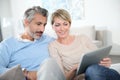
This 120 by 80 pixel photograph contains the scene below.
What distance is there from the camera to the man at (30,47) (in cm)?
158

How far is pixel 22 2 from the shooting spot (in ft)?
13.8

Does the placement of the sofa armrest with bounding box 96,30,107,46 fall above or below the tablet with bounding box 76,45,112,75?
below

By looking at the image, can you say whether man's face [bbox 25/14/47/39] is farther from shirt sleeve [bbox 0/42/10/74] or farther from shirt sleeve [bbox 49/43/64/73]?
shirt sleeve [bbox 0/42/10/74]

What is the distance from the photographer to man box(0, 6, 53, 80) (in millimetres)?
1578

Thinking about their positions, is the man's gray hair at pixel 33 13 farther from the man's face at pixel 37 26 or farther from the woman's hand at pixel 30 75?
the woman's hand at pixel 30 75

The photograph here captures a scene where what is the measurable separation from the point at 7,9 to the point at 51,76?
3439mm

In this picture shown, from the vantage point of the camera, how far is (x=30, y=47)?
161 centimetres

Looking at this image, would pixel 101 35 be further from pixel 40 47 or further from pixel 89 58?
pixel 89 58

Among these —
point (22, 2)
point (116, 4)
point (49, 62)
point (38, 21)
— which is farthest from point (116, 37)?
point (49, 62)

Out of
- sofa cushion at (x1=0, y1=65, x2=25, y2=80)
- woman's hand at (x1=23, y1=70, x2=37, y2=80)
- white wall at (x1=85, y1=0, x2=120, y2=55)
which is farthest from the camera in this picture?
white wall at (x1=85, y1=0, x2=120, y2=55)

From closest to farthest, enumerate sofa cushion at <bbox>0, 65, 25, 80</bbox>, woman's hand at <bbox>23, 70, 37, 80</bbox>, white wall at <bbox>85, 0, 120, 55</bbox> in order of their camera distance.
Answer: sofa cushion at <bbox>0, 65, 25, 80</bbox>
woman's hand at <bbox>23, 70, 37, 80</bbox>
white wall at <bbox>85, 0, 120, 55</bbox>

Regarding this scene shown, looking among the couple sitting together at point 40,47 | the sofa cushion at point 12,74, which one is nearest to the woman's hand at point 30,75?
the couple sitting together at point 40,47

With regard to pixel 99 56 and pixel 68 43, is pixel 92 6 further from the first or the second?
pixel 99 56

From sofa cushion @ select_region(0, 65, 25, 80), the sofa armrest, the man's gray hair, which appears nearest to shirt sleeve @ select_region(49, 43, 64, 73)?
the man's gray hair
